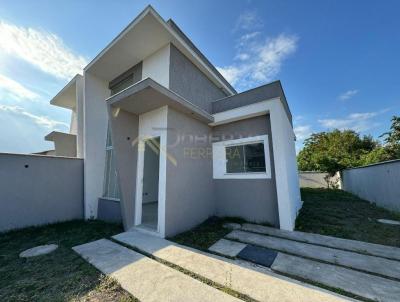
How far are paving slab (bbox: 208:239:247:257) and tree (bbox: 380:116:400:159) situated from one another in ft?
52.4

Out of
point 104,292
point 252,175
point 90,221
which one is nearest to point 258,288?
point 104,292

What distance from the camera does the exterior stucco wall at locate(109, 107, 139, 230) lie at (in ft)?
17.0

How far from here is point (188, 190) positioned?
529cm

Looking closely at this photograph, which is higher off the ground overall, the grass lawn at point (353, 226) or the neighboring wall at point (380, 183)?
the neighboring wall at point (380, 183)

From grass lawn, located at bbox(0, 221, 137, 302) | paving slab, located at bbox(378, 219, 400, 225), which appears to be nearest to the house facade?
grass lawn, located at bbox(0, 221, 137, 302)

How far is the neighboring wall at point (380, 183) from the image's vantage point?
684cm

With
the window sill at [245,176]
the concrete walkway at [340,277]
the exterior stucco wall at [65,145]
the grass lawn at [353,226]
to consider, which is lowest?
the grass lawn at [353,226]

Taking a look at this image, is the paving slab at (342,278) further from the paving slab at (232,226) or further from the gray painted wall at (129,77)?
the gray painted wall at (129,77)

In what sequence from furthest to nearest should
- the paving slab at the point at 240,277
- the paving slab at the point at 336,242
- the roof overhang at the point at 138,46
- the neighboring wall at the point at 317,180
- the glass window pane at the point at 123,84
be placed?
the neighboring wall at the point at 317,180
the glass window pane at the point at 123,84
the roof overhang at the point at 138,46
the paving slab at the point at 336,242
the paving slab at the point at 240,277

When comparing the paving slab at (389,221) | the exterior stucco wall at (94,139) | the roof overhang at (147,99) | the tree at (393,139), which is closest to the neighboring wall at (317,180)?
the tree at (393,139)

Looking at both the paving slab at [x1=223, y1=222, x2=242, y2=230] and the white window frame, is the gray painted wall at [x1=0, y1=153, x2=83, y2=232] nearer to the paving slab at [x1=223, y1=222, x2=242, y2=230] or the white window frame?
the white window frame

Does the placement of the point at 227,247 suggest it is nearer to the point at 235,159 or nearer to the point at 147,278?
the point at 147,278

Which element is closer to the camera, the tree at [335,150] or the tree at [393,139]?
the tree at [393,139]

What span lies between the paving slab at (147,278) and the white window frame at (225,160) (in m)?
3.81
